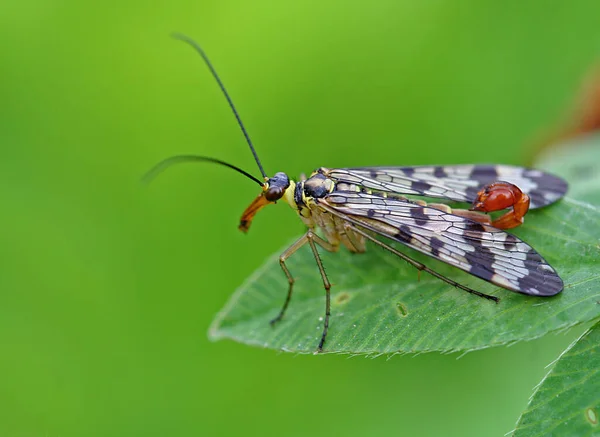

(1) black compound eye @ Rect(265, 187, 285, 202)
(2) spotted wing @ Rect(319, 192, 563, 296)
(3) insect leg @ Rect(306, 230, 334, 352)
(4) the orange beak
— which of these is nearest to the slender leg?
(3) insect leg @ Rect(306, 230, 334, 352)

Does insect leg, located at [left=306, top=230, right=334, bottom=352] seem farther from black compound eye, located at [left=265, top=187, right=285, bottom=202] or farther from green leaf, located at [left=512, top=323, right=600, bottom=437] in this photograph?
green leaf, located at [left=512, top=323, right=600, bottom=437]

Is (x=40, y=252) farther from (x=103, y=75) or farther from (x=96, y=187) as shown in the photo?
(x=103, y=75)

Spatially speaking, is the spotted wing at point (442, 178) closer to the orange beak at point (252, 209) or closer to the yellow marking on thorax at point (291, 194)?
the yellow marking on thorax at point (291, 194)

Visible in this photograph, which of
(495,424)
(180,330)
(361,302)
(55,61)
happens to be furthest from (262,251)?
(55,61)

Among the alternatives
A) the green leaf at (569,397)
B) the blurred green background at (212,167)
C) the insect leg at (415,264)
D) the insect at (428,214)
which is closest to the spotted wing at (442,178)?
the insect at (428,214)

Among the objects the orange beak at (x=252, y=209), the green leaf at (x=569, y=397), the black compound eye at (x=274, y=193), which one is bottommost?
the green leaf at (x=569, y=397)

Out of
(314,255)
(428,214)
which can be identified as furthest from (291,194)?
(428,214)

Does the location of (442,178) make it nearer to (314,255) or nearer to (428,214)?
(428,214)
